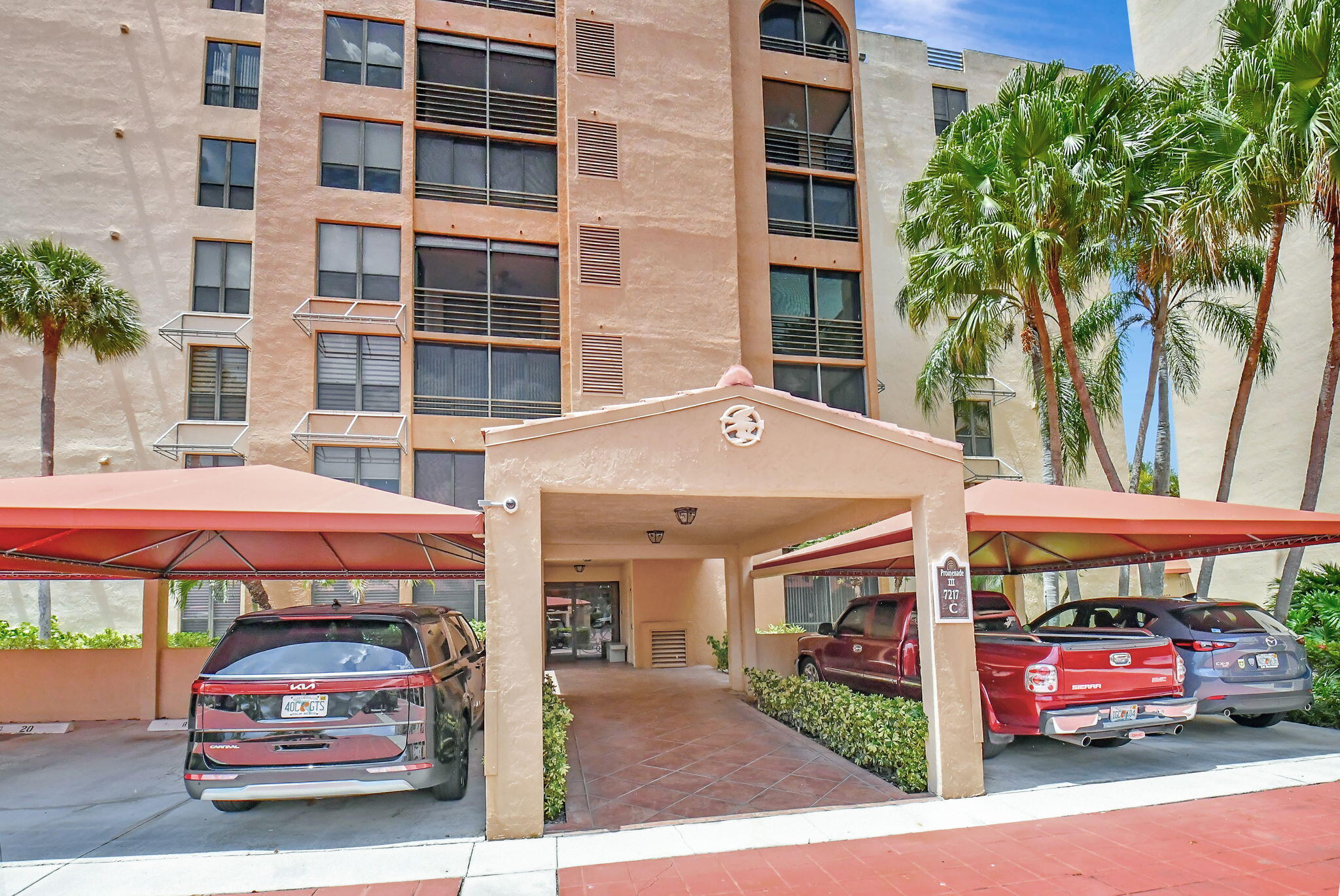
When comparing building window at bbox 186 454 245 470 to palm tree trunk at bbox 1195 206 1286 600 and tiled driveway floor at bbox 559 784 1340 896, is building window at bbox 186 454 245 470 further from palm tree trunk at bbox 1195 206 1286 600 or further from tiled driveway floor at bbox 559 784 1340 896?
palm tree trunk at bbox 1195 206 1286 600

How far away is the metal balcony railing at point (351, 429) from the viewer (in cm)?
1684

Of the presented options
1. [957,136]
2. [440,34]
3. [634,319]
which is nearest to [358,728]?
[634,319]

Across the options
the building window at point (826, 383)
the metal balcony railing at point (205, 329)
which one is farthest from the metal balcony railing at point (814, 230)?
the metal balcony railing at point (205, 329)

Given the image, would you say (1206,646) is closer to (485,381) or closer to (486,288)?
(485,381)

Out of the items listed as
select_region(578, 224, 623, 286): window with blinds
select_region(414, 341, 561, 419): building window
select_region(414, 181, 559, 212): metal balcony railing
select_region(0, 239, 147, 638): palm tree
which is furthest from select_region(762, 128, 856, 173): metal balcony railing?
select_region(0, 239, 147, 638): palm tree

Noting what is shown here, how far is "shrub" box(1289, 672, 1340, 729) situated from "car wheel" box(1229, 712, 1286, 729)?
0.64 ft

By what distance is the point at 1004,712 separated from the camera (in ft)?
26.5

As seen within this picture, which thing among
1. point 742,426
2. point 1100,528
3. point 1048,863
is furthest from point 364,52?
point 1048,863

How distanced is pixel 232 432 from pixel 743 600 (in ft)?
37.5

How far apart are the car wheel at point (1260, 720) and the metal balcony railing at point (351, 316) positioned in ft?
52.0

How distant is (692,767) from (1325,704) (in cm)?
750

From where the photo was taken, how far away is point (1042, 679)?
7.68 meters

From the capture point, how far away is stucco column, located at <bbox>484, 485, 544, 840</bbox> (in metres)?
6.37

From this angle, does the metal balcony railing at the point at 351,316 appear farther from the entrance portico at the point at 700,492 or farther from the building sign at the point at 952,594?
the building sign at the point at 952,594
